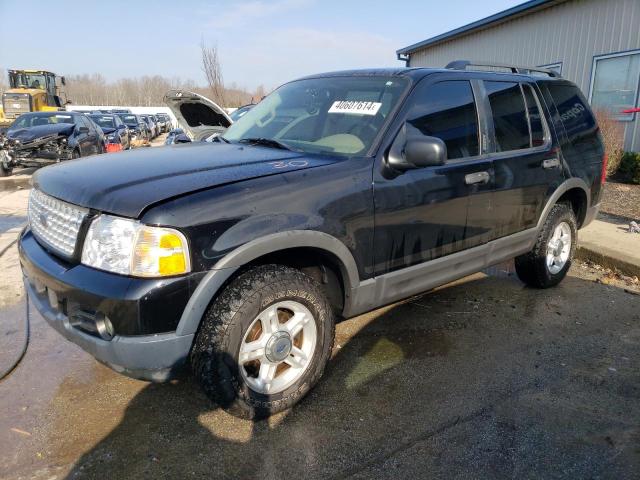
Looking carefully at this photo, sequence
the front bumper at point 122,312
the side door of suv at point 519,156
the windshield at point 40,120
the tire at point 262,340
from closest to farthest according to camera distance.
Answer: the front bumper at point 122,312 → the tire at point 262,340 → the side door of suv at point 519,156 → the windshield at point 40,120

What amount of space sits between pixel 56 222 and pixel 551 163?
3770 millimetres

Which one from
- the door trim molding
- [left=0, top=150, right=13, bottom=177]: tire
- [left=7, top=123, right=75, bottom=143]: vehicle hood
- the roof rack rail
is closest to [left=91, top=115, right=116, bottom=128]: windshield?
[left=7, top=123, right=75, bottom=143]: vehicle hood

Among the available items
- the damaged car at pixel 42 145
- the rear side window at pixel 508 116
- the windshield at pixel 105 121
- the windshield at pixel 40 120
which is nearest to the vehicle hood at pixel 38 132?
the damaged car at pixel 42 145

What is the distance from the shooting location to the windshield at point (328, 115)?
10.4 ft

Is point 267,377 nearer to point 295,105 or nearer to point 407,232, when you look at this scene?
point 407,232

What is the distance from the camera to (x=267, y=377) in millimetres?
2746

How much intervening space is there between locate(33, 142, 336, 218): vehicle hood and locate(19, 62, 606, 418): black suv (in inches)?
0.5

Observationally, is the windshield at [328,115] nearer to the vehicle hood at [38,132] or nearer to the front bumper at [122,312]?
the front bumper at [122,312]

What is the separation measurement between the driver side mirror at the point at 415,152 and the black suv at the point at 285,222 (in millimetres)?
11

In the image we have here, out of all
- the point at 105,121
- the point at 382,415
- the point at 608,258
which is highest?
the point at 105,121

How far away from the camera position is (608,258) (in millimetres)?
5504

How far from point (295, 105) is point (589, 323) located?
297 centimetres

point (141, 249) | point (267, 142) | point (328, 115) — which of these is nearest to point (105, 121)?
point (267, 142)

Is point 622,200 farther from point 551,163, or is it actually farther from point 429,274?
point 429,274
